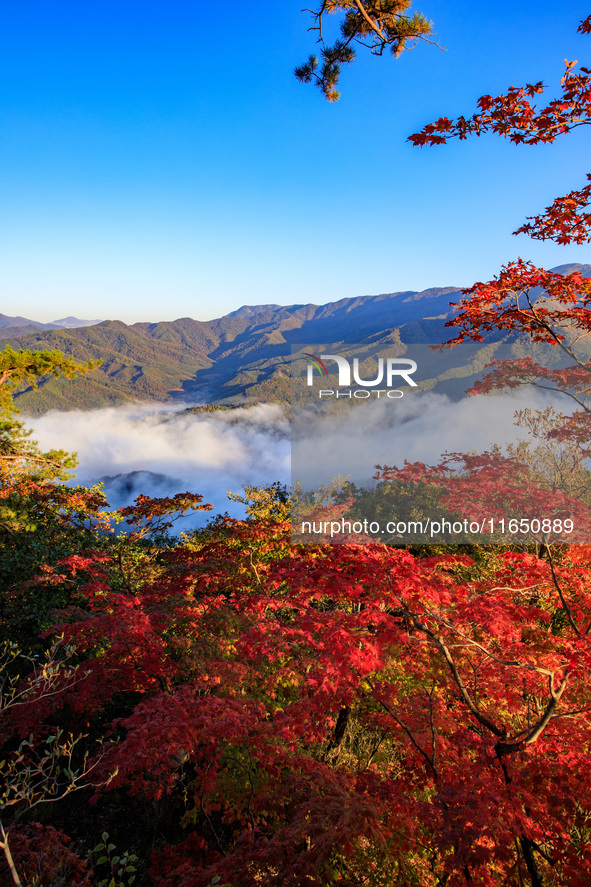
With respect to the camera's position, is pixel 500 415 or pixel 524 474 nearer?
pixel 524 474

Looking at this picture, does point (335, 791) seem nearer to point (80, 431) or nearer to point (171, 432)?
point (171, 432)

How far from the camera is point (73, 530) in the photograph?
1022 cm

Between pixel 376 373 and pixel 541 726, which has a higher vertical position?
pixel 376 373

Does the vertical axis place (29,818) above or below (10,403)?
below

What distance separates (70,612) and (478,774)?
629 cm

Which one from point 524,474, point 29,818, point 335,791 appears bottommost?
point 29,818

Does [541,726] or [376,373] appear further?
[376,373]

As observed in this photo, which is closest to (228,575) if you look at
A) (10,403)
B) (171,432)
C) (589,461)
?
(589,461)

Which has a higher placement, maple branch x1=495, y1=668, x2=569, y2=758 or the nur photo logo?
the nur photo logo

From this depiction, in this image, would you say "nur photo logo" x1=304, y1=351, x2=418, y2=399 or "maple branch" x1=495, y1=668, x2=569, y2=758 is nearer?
"maple branch" x1=495, y1=668, x2=569, y2=758

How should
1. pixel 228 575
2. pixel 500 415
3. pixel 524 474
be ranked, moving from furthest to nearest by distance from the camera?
pixel 500 415
pixel 524 474
pixel 228 575

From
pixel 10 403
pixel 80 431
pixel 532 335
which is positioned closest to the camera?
pixel 532 335

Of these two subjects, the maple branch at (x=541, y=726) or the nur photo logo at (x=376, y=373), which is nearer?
the maple branch at (x=541, y=726)

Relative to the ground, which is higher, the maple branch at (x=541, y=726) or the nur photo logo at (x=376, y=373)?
the nur photo logo at (x=376, y=373)
